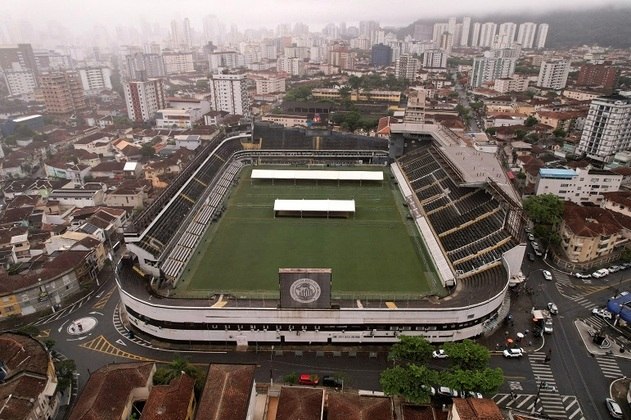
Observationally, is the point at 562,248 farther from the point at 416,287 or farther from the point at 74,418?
the point at 74,418

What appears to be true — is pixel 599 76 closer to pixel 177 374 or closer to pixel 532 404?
pixel 532 404

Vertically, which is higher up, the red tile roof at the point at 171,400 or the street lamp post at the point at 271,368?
the red tile roof at the point at 171,400

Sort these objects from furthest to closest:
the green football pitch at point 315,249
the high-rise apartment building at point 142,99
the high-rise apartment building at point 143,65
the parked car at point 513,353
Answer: the high-rise apartment building at point 143,65, the high-rise apartment building at point 142,99, the green football pitch at point 315,249, the parked car at point 513,353

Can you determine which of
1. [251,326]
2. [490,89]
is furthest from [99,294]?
[490,89]

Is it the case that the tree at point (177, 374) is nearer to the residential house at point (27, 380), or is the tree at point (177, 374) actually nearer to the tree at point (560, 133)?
the residential house at point (27, 380)

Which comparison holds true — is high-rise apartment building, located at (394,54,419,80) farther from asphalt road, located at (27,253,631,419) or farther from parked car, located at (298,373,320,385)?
parked car, located at (298,373,320,385)

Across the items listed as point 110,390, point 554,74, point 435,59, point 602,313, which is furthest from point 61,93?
point 554,74

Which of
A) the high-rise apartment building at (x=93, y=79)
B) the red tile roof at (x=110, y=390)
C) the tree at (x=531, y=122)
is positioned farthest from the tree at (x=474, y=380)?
the high-rise apartment building at (x=93, y=79)
